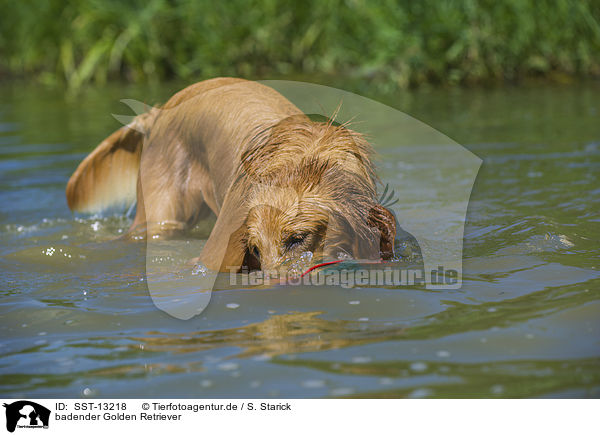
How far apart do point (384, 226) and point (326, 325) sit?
0.96m

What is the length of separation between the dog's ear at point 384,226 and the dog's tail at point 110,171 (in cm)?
215

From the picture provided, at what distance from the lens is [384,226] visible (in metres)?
3.99

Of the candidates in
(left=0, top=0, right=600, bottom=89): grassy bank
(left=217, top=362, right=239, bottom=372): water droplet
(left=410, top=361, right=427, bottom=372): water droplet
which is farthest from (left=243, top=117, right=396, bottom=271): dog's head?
(left=0, top=0, right=600, bottom=89): grassy bank

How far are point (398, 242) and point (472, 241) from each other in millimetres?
462

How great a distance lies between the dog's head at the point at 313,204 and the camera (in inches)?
147

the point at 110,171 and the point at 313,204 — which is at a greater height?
the point at 110,171

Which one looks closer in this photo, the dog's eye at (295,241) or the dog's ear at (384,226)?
the dog's eye at (295,241)

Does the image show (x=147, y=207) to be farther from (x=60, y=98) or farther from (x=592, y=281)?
(x=60, y=98)

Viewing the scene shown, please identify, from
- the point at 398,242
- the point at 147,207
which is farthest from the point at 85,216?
the point at 398,242

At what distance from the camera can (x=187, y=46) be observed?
15.5 m

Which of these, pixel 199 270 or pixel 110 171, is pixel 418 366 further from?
pixel 110 171

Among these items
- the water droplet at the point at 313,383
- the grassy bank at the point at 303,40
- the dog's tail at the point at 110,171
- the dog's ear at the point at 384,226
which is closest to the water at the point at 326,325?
the water droplet at the point at 313,383
